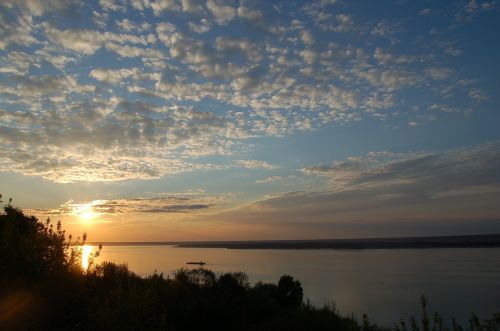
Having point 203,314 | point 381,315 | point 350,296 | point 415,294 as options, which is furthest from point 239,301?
point 415,294

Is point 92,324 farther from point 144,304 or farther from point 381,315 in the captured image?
point 381,315

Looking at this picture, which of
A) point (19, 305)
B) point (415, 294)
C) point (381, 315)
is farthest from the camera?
point (415, 294)

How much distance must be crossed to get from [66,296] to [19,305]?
114 cm

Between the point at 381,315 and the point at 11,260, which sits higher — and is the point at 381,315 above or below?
below

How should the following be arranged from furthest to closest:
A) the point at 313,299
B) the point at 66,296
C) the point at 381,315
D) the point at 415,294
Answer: the point at 415,294
the point at 313,299
the point at 381,315
the point at 66,296

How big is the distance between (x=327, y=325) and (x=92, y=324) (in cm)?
1088

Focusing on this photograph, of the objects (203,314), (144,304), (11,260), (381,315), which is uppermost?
(11,260)

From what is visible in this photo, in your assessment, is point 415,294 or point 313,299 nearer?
point 313,299

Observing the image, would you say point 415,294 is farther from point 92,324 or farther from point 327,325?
point 92,324

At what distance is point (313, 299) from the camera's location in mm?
38531

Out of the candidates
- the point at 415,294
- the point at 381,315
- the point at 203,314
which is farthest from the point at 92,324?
the point at 415,294

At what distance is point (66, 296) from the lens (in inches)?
451

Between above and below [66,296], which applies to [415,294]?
below

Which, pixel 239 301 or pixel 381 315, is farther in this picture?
pixel 381 315
